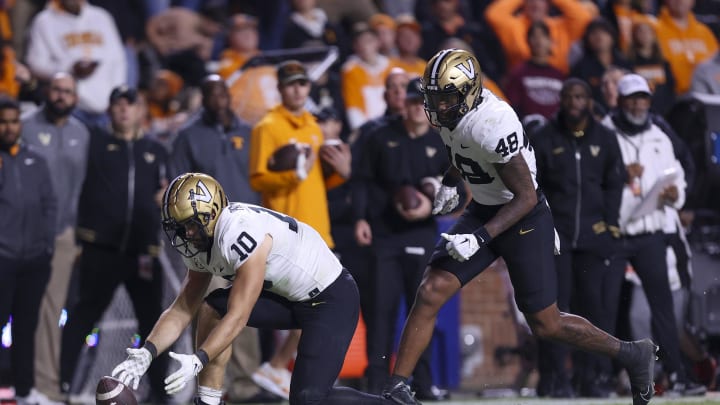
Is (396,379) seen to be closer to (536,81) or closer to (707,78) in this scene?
(536,81)

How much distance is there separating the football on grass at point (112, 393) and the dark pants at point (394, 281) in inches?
146

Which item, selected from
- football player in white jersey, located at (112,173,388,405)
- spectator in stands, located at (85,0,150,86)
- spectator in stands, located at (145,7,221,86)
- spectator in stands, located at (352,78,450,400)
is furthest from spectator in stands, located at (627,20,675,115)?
football player in white jersey, located at (112,173,388,405)

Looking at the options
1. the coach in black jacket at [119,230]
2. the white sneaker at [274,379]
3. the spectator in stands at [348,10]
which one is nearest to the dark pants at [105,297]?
the coach in black jacket at [119,230]

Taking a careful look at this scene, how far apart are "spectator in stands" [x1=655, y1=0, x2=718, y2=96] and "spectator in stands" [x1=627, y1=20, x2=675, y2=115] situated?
0.41 m

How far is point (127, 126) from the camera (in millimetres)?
10250

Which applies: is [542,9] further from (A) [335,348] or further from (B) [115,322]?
(A) [335,348]

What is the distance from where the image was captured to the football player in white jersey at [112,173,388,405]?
630 cm

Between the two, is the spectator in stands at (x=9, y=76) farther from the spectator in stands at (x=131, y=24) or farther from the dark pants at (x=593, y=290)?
the dark pants at (x=593, y=290)

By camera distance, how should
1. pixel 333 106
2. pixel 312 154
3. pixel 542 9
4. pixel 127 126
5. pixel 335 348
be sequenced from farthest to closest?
pixel 542 9
pixel 333 106
pixel 127 126
pixel 312 154
pixel 335 348

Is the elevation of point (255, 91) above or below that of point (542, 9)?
below

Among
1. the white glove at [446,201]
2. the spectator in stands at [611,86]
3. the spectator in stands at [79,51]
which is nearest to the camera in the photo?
the white glove at [446,201]

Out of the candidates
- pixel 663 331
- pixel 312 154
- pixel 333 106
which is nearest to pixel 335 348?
pixel 312 154

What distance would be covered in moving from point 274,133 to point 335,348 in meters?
3.35

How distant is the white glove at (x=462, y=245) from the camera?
6965 millimetres
